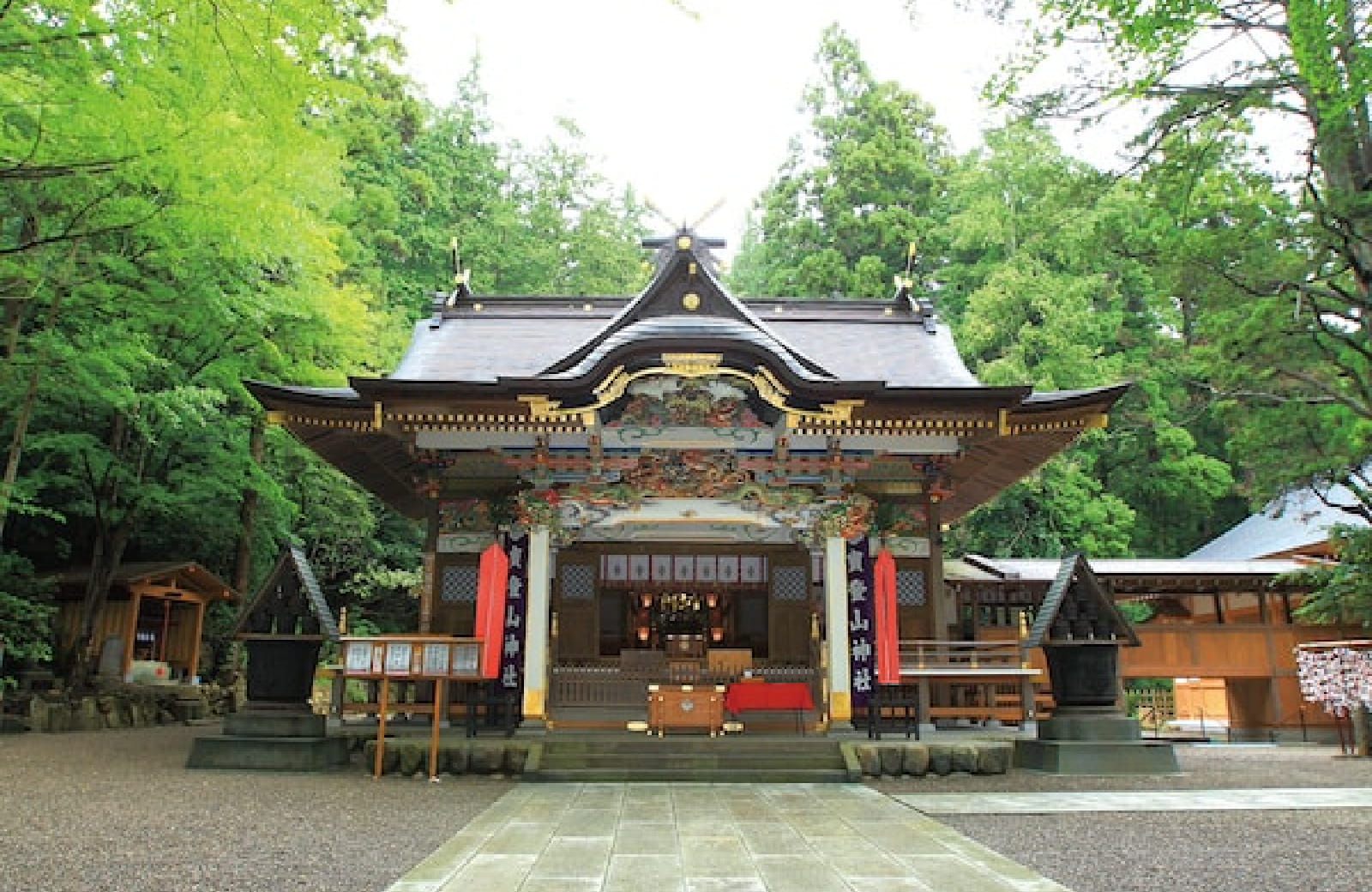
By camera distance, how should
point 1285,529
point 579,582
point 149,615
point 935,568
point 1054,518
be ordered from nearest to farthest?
1. point 935,568
2. point 579,582
3. point 149,615
4. point 1285,529
5. point 1054,518

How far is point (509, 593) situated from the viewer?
35.6 ft

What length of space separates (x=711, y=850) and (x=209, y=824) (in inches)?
130

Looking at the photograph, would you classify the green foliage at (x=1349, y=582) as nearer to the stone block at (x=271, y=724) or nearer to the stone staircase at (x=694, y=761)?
the stone staircase at (x=694, y=761)

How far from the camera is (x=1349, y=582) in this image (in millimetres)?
12352

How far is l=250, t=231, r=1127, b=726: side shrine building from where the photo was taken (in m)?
9.66

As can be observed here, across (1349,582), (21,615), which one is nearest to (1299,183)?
(1349,582)

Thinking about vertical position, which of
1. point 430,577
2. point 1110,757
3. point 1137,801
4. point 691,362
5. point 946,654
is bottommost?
point 1137,801

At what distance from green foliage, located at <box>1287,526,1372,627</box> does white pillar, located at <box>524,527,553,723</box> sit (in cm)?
1058

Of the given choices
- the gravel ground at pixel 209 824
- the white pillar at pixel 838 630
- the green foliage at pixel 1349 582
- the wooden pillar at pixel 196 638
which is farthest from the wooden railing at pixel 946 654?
the wooden pillar at pixel 196 638

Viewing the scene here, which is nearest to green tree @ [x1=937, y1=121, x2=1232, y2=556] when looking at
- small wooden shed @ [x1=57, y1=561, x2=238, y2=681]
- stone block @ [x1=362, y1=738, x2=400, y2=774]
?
stone block @ [x1=362, y1=738, x2=400, y2=774]

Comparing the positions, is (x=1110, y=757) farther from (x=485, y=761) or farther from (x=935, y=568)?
(x=485, y=761)

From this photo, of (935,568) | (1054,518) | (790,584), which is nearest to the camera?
(935,568)

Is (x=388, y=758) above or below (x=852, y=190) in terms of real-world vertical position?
below

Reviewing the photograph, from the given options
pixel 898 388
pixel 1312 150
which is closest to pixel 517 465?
pixel 898 388
